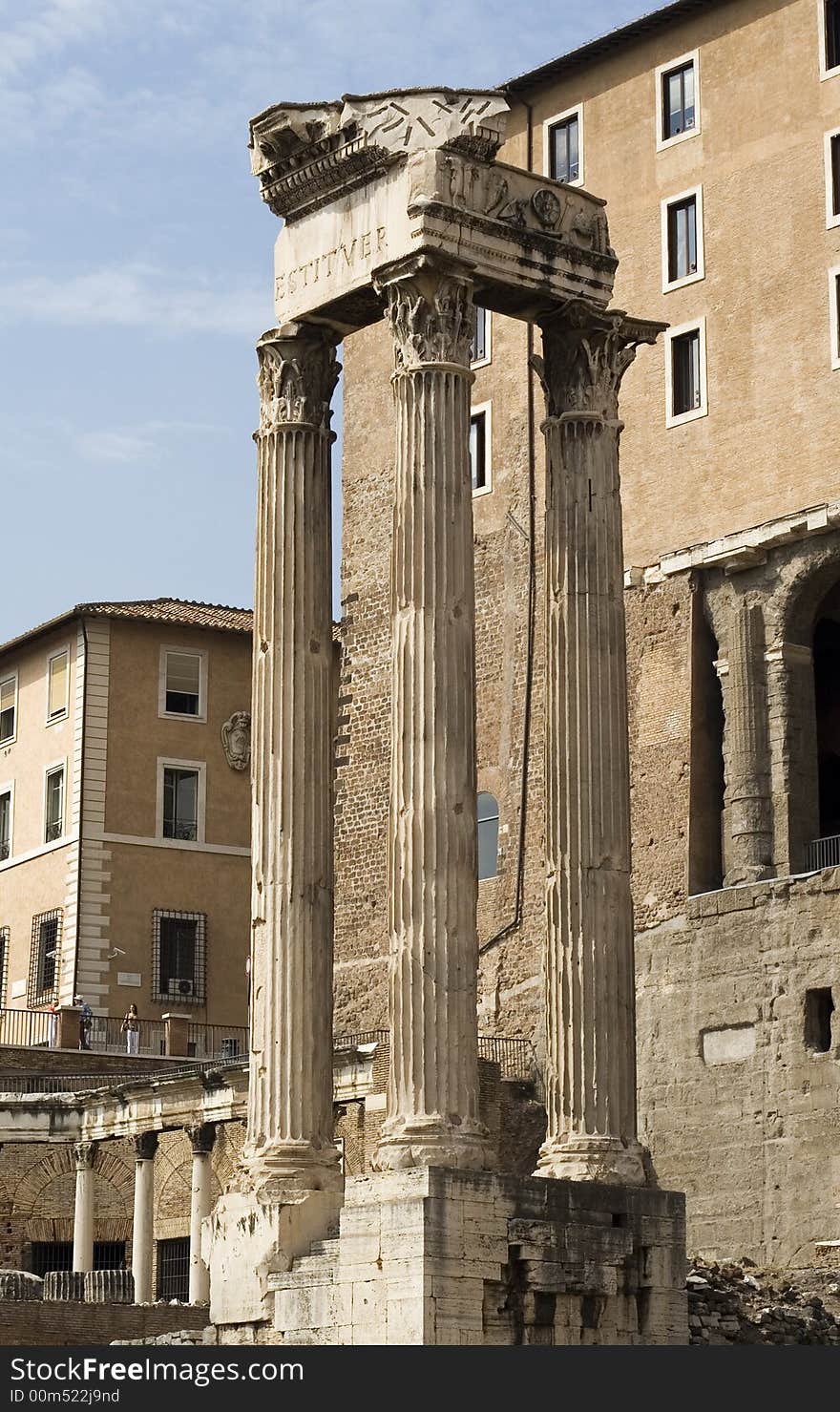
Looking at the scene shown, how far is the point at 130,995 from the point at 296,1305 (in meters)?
25.9

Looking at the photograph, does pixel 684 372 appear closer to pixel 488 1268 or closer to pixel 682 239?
pixel 682 239

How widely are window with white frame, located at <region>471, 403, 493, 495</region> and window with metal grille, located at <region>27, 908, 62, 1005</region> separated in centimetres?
1215

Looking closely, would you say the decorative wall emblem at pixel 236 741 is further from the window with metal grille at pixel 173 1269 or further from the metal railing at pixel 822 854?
the metal railing at pixel 822 854

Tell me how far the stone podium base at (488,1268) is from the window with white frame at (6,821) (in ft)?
97.1

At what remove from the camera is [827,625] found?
120 ft

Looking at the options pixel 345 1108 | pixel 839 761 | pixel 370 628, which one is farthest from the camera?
pixel 370 628

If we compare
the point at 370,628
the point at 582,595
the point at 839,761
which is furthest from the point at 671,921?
the point at 582,595

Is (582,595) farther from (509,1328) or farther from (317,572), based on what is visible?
(509,1328)

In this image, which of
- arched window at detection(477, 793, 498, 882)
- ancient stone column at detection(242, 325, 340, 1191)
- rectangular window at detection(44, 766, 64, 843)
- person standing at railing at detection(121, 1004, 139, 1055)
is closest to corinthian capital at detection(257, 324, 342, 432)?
ancient stone column at detection(242, 325, 340, 1191)

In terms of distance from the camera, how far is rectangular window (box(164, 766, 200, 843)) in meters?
46.1

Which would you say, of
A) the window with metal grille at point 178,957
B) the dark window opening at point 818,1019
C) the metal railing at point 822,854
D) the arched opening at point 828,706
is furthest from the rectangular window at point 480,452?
the window with metal grille at point 178,957

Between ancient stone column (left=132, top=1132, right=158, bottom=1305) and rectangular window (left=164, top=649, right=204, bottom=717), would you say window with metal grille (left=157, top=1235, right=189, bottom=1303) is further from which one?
rectangular window (left=164, top=649, right=204, bottom=717)

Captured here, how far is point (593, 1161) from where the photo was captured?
19016 millimetres

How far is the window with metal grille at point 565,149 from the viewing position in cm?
3694
